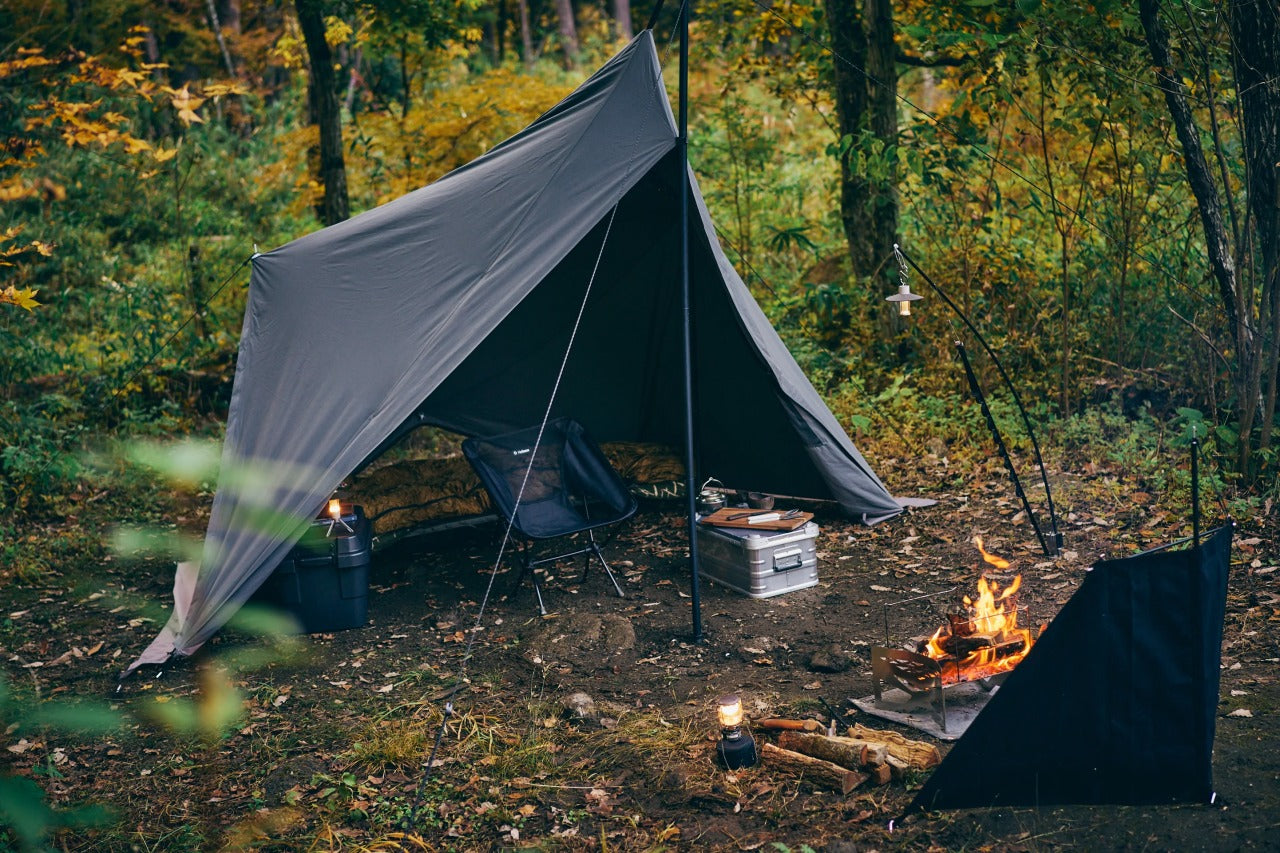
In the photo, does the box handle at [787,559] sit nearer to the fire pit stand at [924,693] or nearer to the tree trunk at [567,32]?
the fire pit stand at [924,693]

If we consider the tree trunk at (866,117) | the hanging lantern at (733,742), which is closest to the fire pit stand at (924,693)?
the hanging lantern at (733,742)

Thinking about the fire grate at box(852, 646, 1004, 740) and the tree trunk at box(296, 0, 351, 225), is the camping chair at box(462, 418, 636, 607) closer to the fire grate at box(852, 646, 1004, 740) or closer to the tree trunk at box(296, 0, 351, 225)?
the fire grate at box(852, 646, 1004, 740)

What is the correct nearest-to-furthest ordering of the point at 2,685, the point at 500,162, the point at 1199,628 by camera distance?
the point at 1199,628
the point at 2,685
the point at 500,162

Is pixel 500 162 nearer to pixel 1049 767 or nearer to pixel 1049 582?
pixel 1049 582

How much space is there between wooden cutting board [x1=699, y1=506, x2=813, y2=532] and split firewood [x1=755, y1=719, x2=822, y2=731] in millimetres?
1426

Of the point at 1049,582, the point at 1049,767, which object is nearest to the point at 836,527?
the point at 1049,582

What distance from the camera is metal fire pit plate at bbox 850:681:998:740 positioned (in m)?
3.56

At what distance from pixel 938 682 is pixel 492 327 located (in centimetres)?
218

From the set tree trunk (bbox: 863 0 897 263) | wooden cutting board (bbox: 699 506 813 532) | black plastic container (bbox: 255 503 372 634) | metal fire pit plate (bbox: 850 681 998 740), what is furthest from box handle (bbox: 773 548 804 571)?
tree trunk (bbox: 863 0 897 263)

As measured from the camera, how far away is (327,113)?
7.19m

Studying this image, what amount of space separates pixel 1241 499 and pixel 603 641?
3.19 metres

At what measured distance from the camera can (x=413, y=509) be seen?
19.5ft

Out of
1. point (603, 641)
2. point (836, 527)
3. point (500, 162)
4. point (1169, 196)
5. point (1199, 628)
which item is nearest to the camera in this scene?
point (1199, 628)

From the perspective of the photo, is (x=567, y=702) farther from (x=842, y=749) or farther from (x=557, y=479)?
(x=557, y=479)
